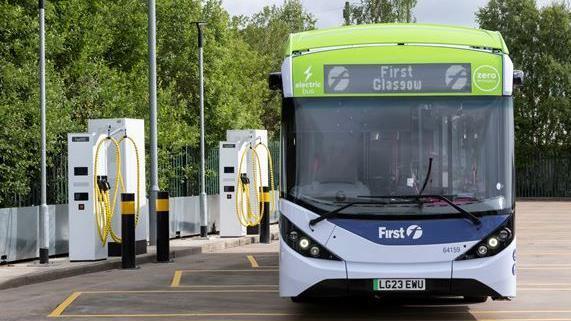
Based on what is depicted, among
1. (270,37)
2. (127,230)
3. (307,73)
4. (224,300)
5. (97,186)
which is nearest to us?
(307,73)

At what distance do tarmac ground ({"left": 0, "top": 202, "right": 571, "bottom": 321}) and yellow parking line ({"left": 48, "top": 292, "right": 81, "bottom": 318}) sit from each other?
0.01 m

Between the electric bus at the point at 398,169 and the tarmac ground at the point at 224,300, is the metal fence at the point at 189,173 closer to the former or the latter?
the tarmac ground at the point at 224,300

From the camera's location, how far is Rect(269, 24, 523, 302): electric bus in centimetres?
1147

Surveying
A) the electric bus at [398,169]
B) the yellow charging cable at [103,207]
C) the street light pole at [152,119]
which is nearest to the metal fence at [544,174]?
the street light pole at [152,119]

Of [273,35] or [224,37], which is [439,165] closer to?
[224,37]

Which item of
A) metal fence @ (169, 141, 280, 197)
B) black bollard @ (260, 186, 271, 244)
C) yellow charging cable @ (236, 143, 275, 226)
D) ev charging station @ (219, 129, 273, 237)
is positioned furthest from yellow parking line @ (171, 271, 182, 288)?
metal fence @ (169, 141, 280, 197)

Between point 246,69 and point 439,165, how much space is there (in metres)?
46.2

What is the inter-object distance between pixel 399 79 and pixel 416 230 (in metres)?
1.58

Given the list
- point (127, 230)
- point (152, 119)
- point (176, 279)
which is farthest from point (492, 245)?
point (152, 119)

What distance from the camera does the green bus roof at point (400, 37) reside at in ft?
40.1

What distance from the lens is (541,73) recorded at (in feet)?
204

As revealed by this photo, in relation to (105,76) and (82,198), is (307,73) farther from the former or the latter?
(105,76)

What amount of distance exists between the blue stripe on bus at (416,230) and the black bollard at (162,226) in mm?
9479

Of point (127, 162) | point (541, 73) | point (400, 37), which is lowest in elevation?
point (127, 162)
